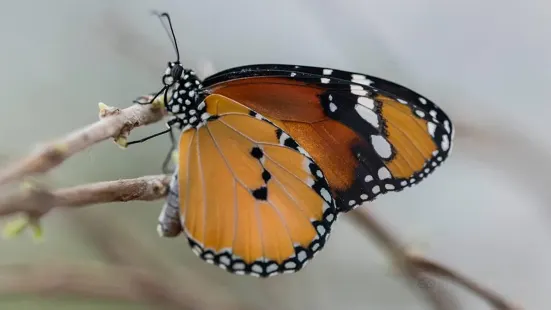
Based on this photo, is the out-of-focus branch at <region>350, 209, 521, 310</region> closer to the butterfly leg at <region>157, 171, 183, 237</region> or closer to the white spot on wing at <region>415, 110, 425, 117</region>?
the white spot on wing at <region>415, 110, 425, 117</region>

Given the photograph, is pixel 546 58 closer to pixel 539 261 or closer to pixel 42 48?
pixel 539 261

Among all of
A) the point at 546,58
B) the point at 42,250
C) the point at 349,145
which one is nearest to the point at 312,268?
the point at 42,250

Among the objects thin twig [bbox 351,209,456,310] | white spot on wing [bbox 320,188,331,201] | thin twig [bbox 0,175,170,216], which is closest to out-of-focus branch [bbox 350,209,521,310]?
thin twig [bbox 351,209,456,310]

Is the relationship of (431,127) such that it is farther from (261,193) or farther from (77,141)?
(77,141)

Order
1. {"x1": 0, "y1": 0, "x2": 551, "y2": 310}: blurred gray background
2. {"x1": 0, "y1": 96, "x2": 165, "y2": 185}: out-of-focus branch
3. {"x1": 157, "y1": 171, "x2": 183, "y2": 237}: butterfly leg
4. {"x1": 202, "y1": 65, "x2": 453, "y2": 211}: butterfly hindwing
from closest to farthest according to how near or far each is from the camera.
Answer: {"x1": 0, "y1": 96, "x2": 165, "y2": 185}: out-of-focus branch → {"x1": 157, "y1": 171, "x2": 183, "y2": 237}: butterfly leg → {"x1": 202, "y1": 65, "x2": 453, "y2": 211}: butterfly hindwing → {"x1": 0, "y1": 0, "x2": 551, "y2": 310}: blurred gray background

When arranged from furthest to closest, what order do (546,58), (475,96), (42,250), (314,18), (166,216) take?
(546,58) < (475,96) < (314,18) < (42,250) < (166,216)

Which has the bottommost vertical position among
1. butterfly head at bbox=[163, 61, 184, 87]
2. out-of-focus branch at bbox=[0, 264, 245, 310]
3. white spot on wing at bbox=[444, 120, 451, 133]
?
out-of-focus branch at bbox=[0, 264, 245, 310]

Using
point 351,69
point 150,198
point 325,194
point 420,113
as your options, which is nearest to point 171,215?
point 150,198

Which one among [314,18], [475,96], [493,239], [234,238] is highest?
[314,18]
